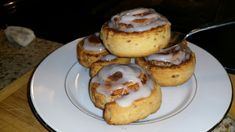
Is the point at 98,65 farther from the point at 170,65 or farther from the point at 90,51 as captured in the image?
the point at 170,65

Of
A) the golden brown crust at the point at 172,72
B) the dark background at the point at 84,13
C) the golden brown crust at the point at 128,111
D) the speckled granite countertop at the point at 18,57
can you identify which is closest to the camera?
the golden brown crust at the point at 128,111

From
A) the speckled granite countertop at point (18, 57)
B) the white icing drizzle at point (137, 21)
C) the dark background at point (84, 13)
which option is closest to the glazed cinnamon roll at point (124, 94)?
the white icing drizzle at point (137, 21)

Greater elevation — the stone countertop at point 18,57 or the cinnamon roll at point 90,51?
the cinnamon roll at point 90,51

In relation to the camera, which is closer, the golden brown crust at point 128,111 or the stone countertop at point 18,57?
the golden brown crust at point 128,111

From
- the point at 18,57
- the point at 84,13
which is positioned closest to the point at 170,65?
the point at 18,57

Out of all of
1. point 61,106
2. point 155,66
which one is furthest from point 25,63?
point 155,66

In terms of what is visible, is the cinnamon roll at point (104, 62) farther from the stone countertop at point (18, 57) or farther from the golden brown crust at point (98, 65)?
the stone countertop at point (18, 57)
